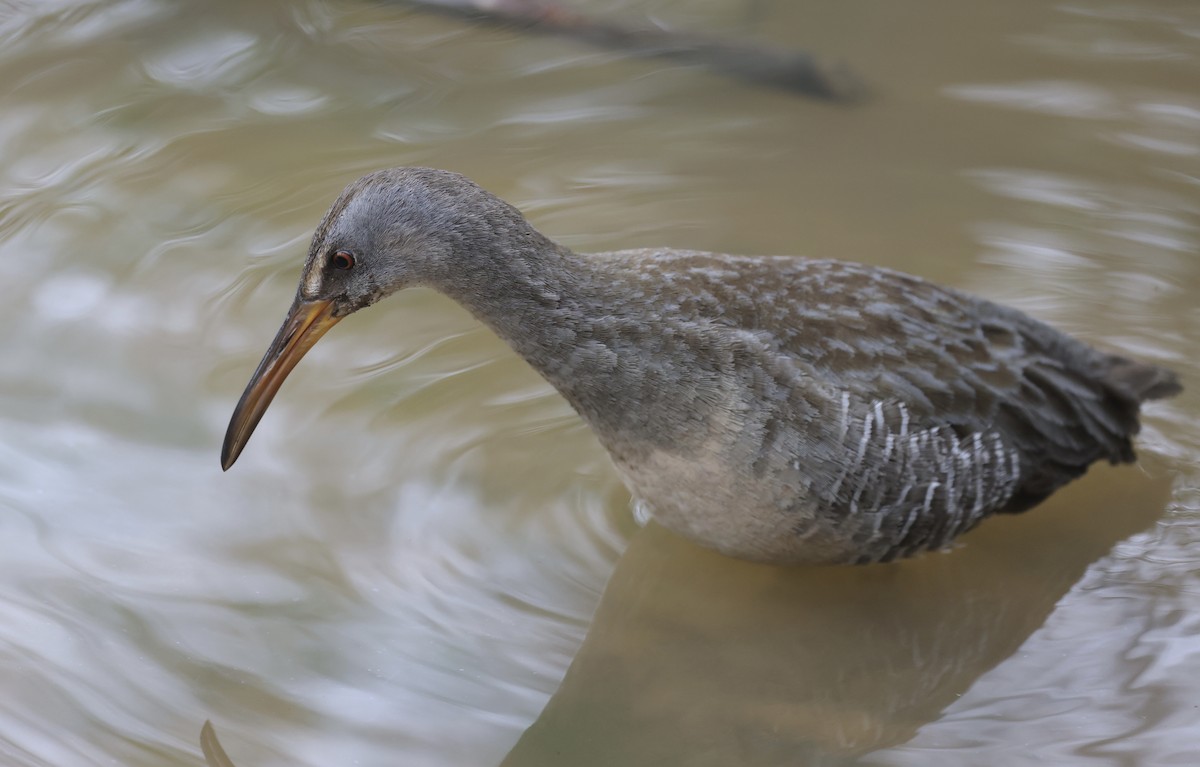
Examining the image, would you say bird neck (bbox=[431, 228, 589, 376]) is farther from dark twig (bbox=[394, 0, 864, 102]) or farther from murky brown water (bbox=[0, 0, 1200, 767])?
dark twig (bbox=[394, 0, 864, 102])

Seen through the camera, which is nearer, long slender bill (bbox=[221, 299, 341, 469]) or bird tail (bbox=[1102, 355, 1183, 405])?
long slender bill (bbox=[221, 299, 341, 469])

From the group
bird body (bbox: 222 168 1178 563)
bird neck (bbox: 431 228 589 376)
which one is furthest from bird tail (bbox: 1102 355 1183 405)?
bird neck (bbox: 431 228 589 376)

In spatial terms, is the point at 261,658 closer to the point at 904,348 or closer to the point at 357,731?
the point at 357,731

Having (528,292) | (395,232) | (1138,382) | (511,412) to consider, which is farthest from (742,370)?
(1138,382)

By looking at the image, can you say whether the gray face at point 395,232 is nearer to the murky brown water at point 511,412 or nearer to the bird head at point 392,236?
the bird head at point 392,236

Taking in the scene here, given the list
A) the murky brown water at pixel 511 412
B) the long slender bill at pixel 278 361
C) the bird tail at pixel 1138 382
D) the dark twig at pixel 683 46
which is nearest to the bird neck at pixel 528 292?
the long slender bill at pixel 278 361

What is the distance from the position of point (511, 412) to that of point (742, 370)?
116 cm

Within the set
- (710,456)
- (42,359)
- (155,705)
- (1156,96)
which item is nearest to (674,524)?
(710,456)

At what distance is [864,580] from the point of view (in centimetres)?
415

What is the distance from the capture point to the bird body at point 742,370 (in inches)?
139

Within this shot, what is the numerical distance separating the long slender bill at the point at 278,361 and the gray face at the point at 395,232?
7 centimetres

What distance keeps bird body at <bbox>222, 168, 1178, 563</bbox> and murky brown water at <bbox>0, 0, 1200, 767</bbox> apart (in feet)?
1.25

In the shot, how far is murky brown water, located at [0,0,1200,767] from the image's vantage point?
3.67 m

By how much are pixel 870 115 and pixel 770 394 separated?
2.83 metres
